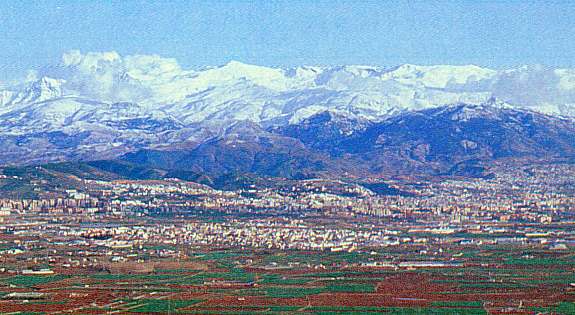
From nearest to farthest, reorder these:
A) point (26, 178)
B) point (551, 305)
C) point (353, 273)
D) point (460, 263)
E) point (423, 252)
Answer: point (551, 305)
point (353, 273)
point (460, 263)
point (423, 252)
point (26, 178)

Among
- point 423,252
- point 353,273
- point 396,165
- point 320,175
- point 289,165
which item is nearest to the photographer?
point 353,273

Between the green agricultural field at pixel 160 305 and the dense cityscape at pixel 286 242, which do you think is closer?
the green agricultural field at pixel 160 305

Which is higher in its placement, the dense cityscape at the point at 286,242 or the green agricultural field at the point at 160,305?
the dense cityscape at the point at 286,242

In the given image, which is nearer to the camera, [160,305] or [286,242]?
[160,305]

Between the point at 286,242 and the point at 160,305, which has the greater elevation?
the point at 286,242

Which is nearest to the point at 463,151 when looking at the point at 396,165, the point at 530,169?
the point at 396,165

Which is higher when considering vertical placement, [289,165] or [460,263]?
[289,165]

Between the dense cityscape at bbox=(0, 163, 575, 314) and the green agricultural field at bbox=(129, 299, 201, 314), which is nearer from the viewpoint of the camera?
the green agricultural field at bbox=(129, 299, 201, 314)

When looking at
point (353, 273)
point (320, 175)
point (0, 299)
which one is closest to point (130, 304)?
point (0, 299)

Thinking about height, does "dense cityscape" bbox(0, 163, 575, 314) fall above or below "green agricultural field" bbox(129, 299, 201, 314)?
above

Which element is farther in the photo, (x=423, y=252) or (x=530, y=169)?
(x=530, y=169)

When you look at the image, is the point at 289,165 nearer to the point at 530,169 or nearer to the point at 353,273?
the point at 530,169
